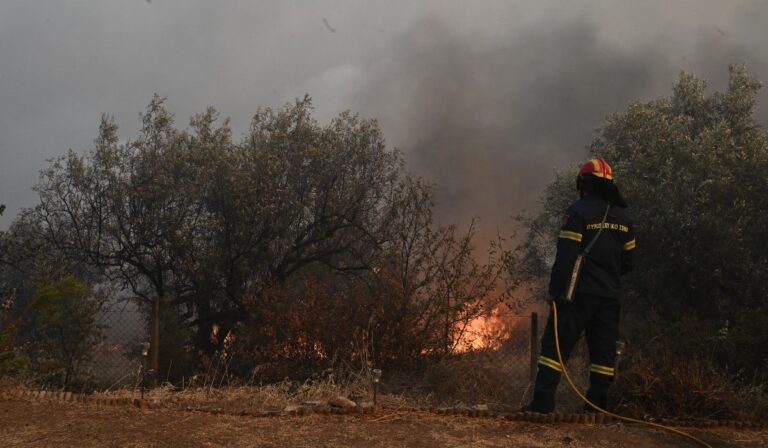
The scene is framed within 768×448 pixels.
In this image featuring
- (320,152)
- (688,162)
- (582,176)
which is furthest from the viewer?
(320,152)

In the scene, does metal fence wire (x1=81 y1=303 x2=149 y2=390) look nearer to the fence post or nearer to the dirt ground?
the dirt ground

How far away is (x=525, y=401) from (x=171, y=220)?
9.82 meters

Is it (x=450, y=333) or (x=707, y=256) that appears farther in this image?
(x=707, y=256)

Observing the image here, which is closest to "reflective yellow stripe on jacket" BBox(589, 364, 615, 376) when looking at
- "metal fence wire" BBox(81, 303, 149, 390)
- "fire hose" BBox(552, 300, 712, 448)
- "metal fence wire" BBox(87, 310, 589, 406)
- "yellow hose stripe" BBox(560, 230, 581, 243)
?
"fire hose" BBox(552, 300, 712, 448)

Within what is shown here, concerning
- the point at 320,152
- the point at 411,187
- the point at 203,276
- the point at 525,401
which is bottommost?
the point at 525,401

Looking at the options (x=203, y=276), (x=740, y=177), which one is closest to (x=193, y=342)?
(x=203, y=276)

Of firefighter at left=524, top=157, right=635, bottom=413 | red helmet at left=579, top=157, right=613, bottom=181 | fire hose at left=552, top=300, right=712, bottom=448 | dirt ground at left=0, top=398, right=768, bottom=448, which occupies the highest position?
red helmet at left=579, top=157, right=613, bottom=181

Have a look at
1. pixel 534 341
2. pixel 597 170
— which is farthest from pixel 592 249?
pixel 534 341

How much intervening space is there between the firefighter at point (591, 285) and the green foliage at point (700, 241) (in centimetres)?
294

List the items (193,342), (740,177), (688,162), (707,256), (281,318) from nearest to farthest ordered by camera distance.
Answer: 1. (281,318)
2. (707,256)
3. (740,177)
4. (688,162)
5. (193,342)

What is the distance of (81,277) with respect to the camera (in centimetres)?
1534

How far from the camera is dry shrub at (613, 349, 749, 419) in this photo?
6180mm

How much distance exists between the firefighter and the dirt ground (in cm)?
44

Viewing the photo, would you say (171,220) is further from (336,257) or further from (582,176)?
(582,176)
